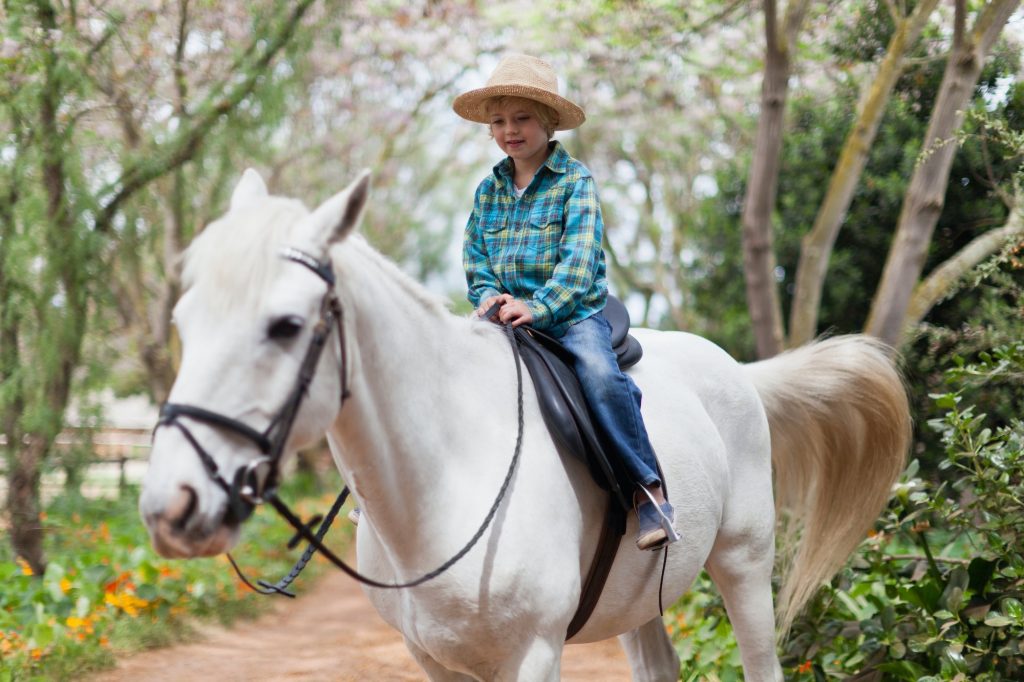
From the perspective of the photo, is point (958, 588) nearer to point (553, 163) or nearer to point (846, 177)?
point (553, 163)

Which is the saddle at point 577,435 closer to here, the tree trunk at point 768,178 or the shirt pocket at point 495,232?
the shirt pocket at point 495,232

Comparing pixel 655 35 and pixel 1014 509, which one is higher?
pixel 655 35

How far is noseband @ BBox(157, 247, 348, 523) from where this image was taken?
1771 millimetres

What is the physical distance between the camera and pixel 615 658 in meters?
5.93

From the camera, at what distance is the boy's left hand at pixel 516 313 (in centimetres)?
270

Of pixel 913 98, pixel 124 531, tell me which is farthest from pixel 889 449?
pixel 124 531

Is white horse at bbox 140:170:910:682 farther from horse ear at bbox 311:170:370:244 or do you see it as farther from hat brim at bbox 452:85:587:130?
hat brim at bbox 452:85:587:130

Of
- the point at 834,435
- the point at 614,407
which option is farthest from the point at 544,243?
the point at 834,435

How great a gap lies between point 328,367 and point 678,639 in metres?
4.18

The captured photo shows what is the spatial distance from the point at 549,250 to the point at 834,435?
193 cm

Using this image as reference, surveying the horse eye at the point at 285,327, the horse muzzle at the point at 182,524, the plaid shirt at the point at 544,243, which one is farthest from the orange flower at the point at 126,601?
the horse eye at the point at 285,327

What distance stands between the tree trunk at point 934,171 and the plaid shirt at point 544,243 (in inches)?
108

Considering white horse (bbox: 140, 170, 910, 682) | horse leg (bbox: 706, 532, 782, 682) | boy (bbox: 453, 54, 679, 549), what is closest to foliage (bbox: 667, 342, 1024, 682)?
white horse (bbox: 140, 170, 910, 682)

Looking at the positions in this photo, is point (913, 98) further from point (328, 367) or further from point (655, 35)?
point (328, 367)
